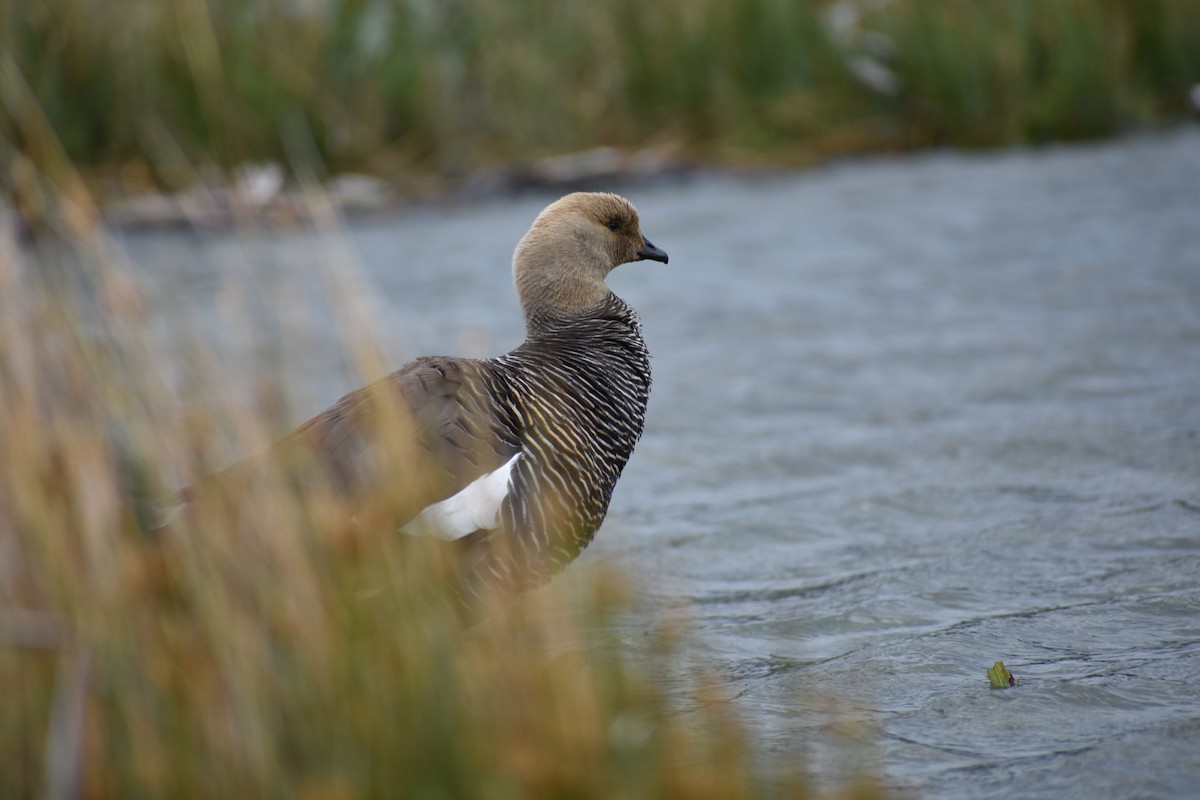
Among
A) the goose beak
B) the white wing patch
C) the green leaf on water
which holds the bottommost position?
the green leaf on water

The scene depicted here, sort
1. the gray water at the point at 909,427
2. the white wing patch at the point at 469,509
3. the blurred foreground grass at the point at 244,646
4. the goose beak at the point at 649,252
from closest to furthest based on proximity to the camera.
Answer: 1. the blurred foreground grass at the point at 244,646
2. the gray water at the point at 909,427
3. the white wing patch at the point at 469,509
4. the goose beak at the point at 649,252

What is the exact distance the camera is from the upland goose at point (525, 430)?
3887mm

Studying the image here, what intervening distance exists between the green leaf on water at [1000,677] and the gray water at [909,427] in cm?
7

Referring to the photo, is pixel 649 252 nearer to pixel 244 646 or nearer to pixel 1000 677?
pixel 1000 677

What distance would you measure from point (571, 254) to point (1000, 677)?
6.29 ft

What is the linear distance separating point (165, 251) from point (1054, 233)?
587 centimetres

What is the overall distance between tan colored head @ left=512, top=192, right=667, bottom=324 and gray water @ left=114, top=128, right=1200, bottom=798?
30.6 inches

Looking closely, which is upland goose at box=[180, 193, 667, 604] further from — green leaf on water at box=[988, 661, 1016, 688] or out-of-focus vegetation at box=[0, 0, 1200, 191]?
out-of-focus vegetation at box=[0, 0, 1200, 191]

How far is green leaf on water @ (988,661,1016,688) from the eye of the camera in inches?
150

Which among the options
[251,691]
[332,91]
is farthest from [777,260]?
[251,691]

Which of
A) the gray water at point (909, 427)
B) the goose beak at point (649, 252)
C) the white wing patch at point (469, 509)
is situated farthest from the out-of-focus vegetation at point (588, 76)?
the white wing patch at point (469, 509)

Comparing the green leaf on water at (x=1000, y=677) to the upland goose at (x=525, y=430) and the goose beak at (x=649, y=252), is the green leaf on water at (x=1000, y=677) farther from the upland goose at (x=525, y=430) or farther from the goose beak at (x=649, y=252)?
the goose beak at (x=649, y=252)

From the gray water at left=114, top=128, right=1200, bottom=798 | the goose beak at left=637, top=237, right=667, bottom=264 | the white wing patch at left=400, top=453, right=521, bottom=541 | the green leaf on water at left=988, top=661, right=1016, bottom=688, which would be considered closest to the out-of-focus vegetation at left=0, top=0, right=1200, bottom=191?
the gray water at left=114, top=128, right=1200, bottom=798

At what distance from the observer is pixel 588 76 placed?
12.9 metres
